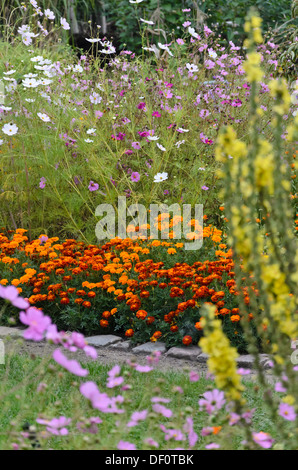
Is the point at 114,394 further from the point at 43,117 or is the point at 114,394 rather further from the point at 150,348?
the point at 43,117

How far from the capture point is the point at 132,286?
3686mm

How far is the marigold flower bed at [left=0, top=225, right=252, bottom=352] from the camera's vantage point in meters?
3.55

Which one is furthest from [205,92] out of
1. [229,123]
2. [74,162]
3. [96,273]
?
[96,273]

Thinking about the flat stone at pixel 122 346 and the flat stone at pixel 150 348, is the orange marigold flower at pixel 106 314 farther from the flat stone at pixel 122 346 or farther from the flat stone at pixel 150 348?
the flat stone at pixel 150 348

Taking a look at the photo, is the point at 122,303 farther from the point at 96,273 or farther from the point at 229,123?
the point at 229,123

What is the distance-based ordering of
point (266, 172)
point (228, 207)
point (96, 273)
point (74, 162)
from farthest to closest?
point (74, 162), point (96, 273), point (228, 207), point (266, 172)

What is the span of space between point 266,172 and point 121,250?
298cm

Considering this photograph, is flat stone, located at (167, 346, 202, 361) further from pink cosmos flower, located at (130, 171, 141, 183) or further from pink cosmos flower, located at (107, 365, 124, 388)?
pink cosmos flower, located at (130, 171, 141, 183)

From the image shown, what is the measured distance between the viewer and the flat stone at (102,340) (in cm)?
360

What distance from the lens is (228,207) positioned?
1.63 metres

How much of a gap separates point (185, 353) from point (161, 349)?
0.54 ft

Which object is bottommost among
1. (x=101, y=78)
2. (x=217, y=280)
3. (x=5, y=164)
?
(x=217, y=280)

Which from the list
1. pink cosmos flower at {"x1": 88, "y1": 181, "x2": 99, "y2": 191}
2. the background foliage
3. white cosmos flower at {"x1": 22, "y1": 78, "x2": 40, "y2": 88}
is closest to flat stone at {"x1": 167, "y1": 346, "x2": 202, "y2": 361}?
pink cosmos flower at {"x1": 88, "y1": 181, "x2": 99, "y2": 191}

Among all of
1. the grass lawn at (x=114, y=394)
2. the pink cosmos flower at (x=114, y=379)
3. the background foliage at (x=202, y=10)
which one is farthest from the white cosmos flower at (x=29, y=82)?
the background foliage at (x=202, y=10)
